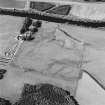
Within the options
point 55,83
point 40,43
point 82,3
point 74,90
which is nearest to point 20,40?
point 40,43

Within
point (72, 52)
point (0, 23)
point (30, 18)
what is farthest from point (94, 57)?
point (0, 23)

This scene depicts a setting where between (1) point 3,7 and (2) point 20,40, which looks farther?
(1) point 3,7

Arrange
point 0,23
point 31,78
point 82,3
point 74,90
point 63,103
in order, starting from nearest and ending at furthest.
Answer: point 63,103 → point 74,90 → point 31,78 → point 0,23 → point 82,3

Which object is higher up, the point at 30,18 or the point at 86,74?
the point at 30,18

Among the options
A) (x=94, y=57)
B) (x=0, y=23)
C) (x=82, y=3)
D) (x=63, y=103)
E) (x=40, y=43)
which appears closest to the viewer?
(x=63, y=103)

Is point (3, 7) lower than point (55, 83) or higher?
higher

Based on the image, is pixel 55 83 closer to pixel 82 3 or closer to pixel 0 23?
pixel 0 23

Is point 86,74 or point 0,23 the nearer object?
point 86,74

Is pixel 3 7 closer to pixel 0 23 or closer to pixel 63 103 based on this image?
pixel 0 23

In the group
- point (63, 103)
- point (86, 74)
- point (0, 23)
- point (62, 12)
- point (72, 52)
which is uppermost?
point (62, 12)
